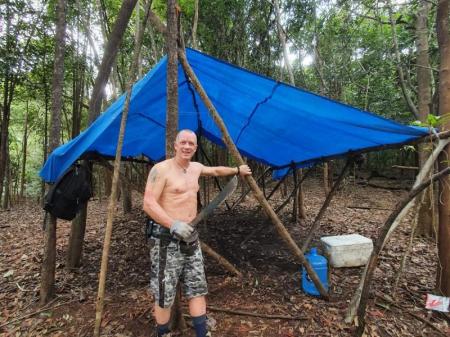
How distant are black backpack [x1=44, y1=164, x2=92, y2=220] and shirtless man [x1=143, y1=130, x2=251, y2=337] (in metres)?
1.28

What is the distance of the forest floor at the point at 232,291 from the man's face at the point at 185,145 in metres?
1.52

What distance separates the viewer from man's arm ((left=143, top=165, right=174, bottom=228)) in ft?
7.20

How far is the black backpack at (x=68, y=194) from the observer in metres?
3.08

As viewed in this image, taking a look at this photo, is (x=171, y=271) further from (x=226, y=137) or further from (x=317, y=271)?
(x=317, y=271)

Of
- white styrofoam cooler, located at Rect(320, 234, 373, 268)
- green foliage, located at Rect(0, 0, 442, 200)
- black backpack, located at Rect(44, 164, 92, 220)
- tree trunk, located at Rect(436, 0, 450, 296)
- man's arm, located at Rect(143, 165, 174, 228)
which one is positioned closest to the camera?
man's arm, located at Rect(143, 165, 174, 228)

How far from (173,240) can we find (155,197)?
1.16 ft

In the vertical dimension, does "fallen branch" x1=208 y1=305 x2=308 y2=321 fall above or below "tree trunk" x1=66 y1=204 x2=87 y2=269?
below

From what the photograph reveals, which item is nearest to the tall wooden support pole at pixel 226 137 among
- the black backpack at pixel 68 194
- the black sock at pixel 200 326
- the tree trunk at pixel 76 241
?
the black sock at pixel 200 326

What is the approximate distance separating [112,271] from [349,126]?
11.0 ft

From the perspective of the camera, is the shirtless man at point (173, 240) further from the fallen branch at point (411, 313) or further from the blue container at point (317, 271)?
the fallen branch at point (411, 313)

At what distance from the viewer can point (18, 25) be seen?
7590 mm

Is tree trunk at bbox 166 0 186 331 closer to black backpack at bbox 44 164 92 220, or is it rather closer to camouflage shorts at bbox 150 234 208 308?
camouflage shorts at bbox 150 234 208 308

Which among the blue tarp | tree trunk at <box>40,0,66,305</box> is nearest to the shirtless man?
the blue tarp

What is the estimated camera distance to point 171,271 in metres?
2.27
